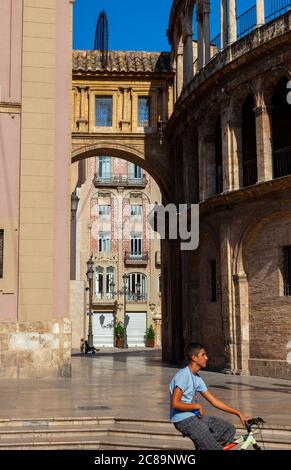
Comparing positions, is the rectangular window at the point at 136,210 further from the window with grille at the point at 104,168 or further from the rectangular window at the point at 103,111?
the rectangular window at the point at 103,111

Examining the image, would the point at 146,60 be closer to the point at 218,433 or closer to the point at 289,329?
the point at 289,329

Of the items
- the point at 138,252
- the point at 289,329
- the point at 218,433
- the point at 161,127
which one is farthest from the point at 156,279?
the point at 218,433

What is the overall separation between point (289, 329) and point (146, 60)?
15.5m

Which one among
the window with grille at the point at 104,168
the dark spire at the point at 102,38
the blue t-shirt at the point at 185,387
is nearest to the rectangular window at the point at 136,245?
the window with grille at the point at 104,168

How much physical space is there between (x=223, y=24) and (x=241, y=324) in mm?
10442

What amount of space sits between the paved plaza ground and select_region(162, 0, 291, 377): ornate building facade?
6.60 feet

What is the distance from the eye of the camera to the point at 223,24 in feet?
83.0

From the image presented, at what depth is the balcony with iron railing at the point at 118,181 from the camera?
A: 6225cm

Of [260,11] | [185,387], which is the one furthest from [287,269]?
[185,387]

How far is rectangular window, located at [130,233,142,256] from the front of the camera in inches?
2432

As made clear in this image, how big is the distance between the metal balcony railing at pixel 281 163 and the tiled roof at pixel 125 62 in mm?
9857

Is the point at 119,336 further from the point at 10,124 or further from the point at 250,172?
the point at 10,124

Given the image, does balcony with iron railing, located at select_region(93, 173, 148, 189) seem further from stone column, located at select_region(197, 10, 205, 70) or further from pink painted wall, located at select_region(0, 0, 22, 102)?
pink painted wall, located at select_region(0, 0, 22, 102)

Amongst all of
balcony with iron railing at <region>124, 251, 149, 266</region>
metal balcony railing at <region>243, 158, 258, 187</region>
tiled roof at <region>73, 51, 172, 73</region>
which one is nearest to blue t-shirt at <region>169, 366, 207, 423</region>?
metal balcony railing at <region>243, 158, 258, 187</region>
